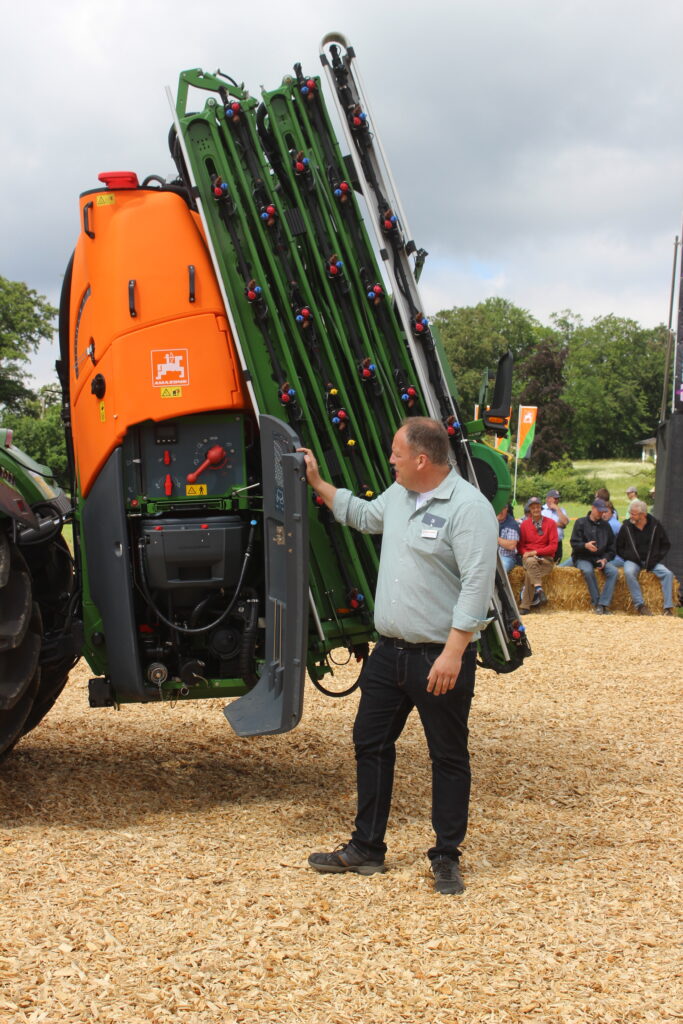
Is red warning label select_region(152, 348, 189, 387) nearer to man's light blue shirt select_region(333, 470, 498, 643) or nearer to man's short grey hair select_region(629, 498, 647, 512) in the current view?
man's light blue shirt select_region(333, 470, 498, 643)

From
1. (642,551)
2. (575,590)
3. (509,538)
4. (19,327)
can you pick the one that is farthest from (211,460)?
(19,327)

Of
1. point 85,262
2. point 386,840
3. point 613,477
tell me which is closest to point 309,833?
point 386,840

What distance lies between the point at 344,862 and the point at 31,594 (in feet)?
5.67

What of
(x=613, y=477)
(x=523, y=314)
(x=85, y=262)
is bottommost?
(x=613, y=477)

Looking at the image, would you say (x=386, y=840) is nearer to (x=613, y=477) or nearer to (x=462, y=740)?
(x=462, y=740)

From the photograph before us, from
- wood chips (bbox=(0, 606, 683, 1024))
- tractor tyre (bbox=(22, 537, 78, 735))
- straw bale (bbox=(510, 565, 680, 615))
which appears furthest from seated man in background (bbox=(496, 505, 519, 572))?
tractor tyre (bbox=(22, 537, 78, 735))

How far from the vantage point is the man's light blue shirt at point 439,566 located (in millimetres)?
3797

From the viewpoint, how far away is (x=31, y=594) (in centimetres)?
441

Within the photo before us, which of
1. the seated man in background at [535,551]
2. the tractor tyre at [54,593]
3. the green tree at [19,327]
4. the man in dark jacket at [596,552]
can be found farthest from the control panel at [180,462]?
the green tree at [19,327]

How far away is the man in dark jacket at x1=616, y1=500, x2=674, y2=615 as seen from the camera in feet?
40.3

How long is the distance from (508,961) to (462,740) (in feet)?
2.94

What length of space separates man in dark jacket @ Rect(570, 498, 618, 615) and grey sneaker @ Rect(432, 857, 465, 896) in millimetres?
8707

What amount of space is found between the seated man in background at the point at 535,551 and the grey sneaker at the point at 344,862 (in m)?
8.47

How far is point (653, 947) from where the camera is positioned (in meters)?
3.45
